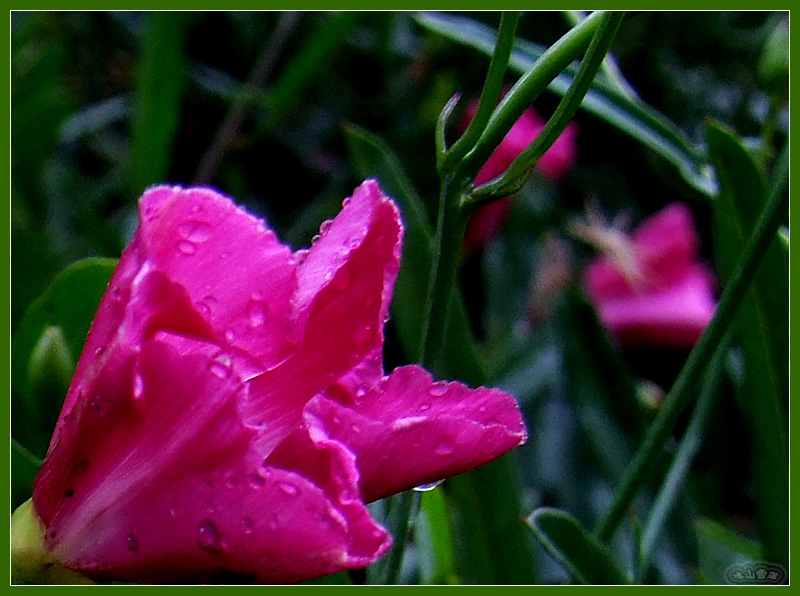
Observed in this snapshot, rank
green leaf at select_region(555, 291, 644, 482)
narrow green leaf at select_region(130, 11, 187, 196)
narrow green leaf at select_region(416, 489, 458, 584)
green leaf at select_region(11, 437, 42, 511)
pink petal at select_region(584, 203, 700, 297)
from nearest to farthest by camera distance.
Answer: green leaf at select_region(11, 437, 42, 511), narrow green leaf at select_region(416, 489, 458, 584), green leaf at select_region(555, 291, 644, 482), narrow green leaf at select_region(130, 11, 187, 196), pink petal at select_region(584, 203, 700, 297)

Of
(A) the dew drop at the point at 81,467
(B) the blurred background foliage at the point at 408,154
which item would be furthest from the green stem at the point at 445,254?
(B) the blurred background foliage at the point at 408,154

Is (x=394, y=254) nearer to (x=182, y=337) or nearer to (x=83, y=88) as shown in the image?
(x=182, y=337)

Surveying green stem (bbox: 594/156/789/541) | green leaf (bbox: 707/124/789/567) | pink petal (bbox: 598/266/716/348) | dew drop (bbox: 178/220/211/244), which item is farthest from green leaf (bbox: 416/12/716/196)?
pink petal (bbox: 598/266/716/348)

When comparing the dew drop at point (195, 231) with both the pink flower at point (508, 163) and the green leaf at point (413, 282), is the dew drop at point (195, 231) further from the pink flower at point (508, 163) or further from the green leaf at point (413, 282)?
the pink flower at point (508, 163)

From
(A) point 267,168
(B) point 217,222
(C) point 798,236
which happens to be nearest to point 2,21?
(B) point 217,222

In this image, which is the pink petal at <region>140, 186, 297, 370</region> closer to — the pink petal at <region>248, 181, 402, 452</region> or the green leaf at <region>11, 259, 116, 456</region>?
the pink petal at <region>248, 181, 402, 452</region>

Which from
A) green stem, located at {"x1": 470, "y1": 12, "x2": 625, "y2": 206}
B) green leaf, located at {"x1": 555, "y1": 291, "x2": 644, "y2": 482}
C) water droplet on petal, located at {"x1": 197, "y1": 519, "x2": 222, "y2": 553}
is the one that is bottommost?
green leaf, located at {"x1": 555, "y1": 291, "x2": 644, "y2": 482}
